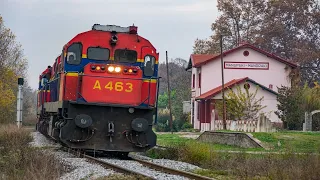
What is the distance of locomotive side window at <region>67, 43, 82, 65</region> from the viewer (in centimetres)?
1700

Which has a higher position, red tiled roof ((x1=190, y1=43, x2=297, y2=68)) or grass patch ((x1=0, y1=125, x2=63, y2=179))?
red tiled roof ((x1=190, y1=43, x2=297, y2=68))

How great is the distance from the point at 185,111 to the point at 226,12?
1743cm

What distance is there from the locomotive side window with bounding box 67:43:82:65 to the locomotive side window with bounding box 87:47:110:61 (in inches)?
12.2

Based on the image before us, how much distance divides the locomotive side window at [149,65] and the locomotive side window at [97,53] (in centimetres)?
120

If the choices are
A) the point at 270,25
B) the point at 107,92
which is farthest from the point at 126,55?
the point at 270,25

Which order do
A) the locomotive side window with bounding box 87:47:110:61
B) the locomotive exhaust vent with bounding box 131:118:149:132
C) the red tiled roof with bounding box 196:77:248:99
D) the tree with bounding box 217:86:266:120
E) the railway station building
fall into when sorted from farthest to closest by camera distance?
the railway station building < the red tiled roof with bounding box 196:77:248:99 < the tree with bounding box 217:86:266:120 < the locomotive side window with bounding box 87:47:110:61 < the locomotive exhaust vent with bounding box 131:118:149:132

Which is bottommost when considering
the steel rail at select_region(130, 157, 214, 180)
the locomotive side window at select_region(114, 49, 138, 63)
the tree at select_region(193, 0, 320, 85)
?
the steel rail at select_region(130, 157, 214, 180)

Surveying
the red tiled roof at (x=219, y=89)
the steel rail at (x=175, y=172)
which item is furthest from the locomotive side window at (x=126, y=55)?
the red tiled roof at (x=219, y=89)

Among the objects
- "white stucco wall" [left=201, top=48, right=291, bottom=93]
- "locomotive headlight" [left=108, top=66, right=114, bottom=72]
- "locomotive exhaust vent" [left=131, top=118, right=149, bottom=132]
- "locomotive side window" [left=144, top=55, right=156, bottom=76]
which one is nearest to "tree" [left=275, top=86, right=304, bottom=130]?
"white stucco wall" [left=201, top=48, right=291, bottom=93]

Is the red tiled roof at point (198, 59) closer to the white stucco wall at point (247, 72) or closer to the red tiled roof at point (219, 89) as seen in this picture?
the white stucco wall at point (247, 72)

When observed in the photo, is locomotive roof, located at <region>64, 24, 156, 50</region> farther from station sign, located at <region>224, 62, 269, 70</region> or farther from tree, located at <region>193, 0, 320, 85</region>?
tree, located at <region>193, 0, 320, 85</region>

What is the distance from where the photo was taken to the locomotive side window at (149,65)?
1744cm

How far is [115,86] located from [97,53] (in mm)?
1242

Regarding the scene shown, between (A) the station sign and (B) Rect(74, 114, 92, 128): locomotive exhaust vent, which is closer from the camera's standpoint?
(B) Rect(74, 114, 92, 128): locomotive exhaust vent
